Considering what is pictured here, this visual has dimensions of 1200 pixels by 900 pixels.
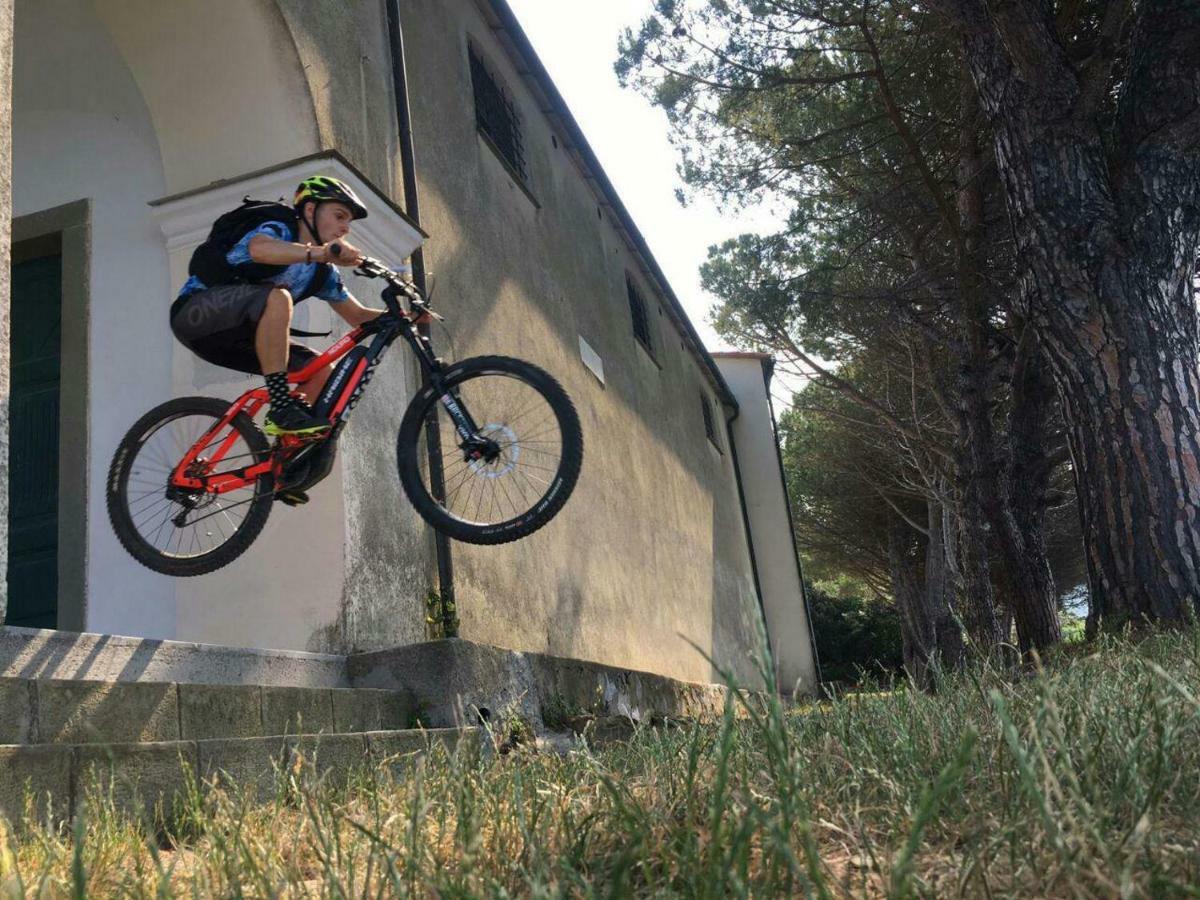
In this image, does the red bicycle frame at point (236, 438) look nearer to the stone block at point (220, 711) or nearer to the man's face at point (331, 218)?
the man's face at point (331, 218)

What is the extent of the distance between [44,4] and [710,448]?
1126cm

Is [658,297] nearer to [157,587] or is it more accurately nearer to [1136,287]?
[1136,287]

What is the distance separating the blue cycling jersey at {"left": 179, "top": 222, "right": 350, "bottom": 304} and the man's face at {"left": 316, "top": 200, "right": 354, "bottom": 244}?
114 millimetres

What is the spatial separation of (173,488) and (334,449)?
72cm

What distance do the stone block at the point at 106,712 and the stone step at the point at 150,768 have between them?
193 mm

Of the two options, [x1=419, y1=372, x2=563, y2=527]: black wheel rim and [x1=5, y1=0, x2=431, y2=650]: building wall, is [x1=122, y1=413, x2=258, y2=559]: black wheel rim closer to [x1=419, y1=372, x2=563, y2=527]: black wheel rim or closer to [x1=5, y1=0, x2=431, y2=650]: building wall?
[x1=5, y1=0, x2=431, y2=650]: building wall

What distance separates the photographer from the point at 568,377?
8.98 meters

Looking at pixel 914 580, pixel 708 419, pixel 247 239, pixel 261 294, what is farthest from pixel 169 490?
pixel 914 580

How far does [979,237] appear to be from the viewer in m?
9.98

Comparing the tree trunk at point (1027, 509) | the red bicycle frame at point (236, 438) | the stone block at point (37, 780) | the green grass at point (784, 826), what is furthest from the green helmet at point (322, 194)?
the tree trunk at point (1027, 509)

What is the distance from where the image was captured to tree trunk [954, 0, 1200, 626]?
5.95 meters

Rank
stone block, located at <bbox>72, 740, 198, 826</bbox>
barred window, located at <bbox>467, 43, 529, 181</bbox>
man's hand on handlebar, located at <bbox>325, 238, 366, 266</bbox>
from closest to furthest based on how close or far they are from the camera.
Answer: stone block, located at <bbox>72, 740, 198, 826</bbox> → man's hand on handlebar, located at <bbox>325, 238, 366, 266</bbox> → barred window, located at <bbox>467, 43, 529, 181</bbox>

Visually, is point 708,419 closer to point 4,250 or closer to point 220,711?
point 220,711

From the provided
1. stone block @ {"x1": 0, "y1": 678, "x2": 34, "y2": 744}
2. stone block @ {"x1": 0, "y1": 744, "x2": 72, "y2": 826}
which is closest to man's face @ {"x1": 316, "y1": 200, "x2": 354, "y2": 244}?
stone block @ {"x1": 0, "y1": 678, "x2": 34, "y2": 744}
